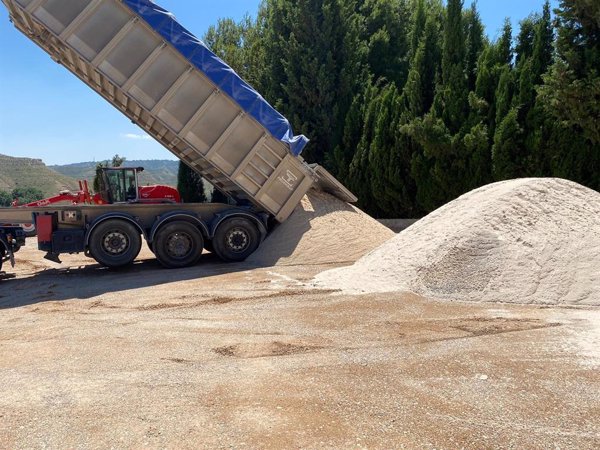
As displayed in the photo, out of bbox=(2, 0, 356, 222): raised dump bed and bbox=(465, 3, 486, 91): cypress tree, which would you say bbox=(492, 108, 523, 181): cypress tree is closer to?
bbox=(465, 3, 486, 91): cypress tree

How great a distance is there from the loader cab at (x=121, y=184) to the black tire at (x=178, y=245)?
1453mm

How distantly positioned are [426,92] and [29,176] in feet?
210

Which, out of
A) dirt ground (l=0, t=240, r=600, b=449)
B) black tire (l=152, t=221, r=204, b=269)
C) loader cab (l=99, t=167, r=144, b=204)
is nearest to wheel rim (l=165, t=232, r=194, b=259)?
black tire (l=152, t=221, r=204, b=269)

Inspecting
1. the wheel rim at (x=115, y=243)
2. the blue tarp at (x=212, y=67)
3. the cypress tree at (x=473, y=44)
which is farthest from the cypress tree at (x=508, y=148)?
the wheel rim at (x=115, y=243)

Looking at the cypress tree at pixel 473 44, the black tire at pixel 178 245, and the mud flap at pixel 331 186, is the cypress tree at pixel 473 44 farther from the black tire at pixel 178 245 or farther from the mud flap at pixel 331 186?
the black tire at pixel 178 245

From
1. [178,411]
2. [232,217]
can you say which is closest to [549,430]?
[178,411]

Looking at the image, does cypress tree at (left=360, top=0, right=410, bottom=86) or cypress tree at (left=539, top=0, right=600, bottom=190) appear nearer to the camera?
cypress tree at (left=539, top=0, right=600, bottom=190)

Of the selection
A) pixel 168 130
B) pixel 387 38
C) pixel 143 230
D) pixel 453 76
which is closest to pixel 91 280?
pixel 143 230

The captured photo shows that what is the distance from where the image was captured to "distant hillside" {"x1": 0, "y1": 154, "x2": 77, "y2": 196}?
6194 centimetres

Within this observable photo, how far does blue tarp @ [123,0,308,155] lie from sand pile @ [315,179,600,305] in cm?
362

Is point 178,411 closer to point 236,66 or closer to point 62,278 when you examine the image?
point 62,278

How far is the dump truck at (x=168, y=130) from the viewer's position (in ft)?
30.8

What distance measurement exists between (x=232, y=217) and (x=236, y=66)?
14613 millimetres

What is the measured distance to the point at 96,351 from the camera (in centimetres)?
507
